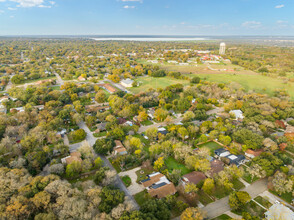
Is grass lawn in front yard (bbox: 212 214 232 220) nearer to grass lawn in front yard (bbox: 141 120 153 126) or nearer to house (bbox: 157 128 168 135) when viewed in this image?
house (bbox: 157 128 168 135)

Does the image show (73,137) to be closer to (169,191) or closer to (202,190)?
(169,191)

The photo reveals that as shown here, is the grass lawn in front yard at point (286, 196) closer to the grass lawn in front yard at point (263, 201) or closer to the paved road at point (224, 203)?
the paved road at point (224, 203)

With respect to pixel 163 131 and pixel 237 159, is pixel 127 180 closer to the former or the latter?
pixel 163 131

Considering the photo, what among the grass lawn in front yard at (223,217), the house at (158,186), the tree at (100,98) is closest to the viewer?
the grass lawn in front yard at (223,217)

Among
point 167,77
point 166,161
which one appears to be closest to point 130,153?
point 166,161

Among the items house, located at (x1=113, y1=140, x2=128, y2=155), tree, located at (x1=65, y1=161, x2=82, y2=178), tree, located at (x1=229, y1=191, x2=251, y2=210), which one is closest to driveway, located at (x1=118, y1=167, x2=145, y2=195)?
house, located at (x1=113, y1=140, x2=128, y2=155)

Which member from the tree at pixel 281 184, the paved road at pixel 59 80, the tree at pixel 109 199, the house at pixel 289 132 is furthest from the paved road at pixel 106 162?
the paved road at pixel 59 80
